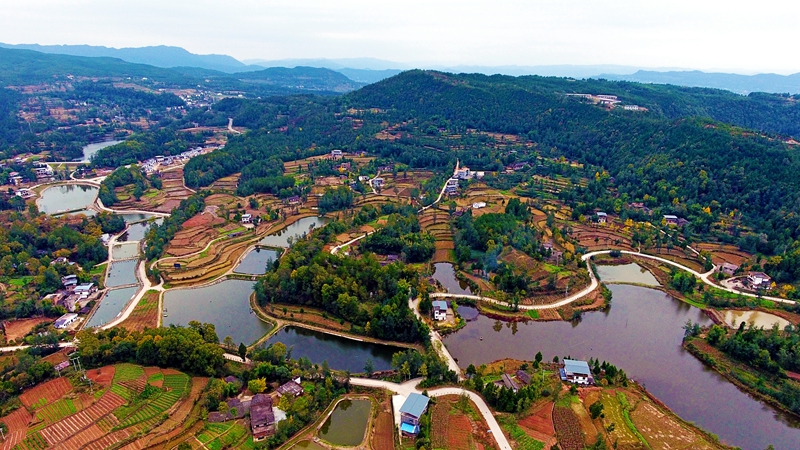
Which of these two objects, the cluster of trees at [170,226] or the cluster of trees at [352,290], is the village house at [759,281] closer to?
the cluster of trees at [352,290]

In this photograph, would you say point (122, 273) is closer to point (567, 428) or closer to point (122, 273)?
point (122, 273)

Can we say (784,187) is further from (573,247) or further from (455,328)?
(455,328)

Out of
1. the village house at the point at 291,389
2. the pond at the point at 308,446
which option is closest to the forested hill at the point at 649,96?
the village house at the point at 291,389

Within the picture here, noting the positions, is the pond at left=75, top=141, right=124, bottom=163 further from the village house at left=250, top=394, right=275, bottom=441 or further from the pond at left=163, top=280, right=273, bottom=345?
the village house at left=250, top=394, right=275, bottom=441

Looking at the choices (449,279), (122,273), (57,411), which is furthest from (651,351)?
(122,273)

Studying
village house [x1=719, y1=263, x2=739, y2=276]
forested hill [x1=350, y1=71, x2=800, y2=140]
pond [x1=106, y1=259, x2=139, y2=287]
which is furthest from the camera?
forested hill [x1=350, y1=71, x2=800, y2=140]

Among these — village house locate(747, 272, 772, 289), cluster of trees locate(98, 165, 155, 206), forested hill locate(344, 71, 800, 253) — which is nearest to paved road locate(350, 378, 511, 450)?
village house locate(747, 272, 772, 289)
